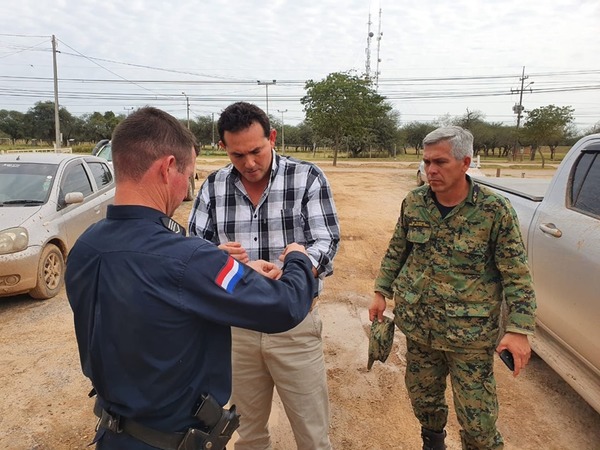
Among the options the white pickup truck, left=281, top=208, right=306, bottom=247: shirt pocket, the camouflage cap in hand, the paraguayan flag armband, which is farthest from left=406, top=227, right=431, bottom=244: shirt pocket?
the paraguayan flag armband

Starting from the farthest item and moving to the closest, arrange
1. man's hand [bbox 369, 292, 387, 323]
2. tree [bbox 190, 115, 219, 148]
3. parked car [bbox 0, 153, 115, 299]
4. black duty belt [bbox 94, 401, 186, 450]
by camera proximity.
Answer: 1. tree [bbox 190, 115, 219, 148]
2. parked car [bbox 0, 153, 115, 299]
3. man's hand [bbox 369, 292, 387, 323]
4. black duty belt [bbox 94, 401, 186, 450]

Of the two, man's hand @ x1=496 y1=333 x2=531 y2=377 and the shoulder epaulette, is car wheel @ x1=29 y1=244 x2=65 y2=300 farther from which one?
man's hand @ x1=496 y1=333 x2=531 y2=377

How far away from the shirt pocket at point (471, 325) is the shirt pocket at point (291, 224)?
0.85 meters

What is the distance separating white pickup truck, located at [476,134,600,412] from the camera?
2551mm

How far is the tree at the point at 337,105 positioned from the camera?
3130cm

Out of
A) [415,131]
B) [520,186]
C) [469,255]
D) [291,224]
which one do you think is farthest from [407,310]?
[415,131]

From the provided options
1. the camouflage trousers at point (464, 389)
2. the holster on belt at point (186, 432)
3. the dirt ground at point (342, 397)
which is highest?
the holster on belt at point (186, 432)

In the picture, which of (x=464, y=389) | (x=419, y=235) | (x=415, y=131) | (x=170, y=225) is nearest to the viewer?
(x=170, y=225)

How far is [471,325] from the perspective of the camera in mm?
2207

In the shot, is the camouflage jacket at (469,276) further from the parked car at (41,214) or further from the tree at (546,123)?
the tree at (546,123)

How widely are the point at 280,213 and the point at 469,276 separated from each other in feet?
3.29

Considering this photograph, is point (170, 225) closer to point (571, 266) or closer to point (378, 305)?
point (378, 305)

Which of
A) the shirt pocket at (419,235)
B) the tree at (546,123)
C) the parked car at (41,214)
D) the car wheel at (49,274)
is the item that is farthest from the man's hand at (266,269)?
the tree at (546,123)

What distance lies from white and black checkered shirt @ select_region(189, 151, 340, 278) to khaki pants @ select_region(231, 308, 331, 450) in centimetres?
37
